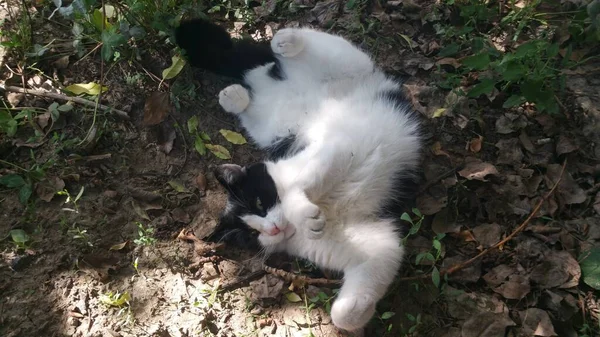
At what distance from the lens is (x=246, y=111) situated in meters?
2.98

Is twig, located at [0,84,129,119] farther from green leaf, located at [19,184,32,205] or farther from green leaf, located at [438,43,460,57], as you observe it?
green leaf, located at [438,43,460,57]

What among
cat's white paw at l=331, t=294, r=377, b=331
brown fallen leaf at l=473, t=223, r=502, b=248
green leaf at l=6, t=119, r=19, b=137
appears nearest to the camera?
cat's white paw at l=331, t=294, r=377, b=331

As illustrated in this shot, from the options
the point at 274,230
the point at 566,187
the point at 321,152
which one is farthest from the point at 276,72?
the point at 566,187

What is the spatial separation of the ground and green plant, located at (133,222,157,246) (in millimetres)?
17

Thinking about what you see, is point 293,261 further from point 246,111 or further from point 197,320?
point 246,111

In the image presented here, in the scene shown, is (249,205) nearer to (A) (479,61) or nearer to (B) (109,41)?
(B) (109,41)

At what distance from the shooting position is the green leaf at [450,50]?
2949mm

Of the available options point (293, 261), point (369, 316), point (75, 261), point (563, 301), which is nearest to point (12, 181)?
point (75, 261)

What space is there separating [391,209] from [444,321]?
72 cm

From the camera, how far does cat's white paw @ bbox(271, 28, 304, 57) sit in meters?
2.83

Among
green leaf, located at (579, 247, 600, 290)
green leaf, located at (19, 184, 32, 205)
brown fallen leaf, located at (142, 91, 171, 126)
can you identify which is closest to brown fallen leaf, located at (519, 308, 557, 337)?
green leaf, located at (579, 247, 600, 290)

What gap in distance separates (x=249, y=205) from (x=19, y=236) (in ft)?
4.66

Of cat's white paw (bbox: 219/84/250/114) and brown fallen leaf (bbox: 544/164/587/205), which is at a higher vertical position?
cat's white paw (bbox: 219/84/250/114)

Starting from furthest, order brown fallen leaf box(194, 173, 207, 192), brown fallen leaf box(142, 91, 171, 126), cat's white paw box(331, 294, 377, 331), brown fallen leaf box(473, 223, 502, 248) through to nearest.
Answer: brown fallen leaf box(142, 91, 171, 126), brown fallen leaf box(194, 173, 207, 192), brown fallen leaf box(473, 223, 502, 248), cat's white paw box(331, 294, 377, 331)
